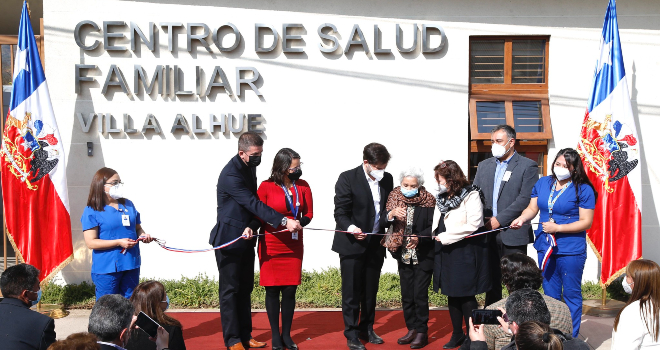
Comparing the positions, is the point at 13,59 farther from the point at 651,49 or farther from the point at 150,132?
the point at 651,49

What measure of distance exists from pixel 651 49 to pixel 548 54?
122 centimetres

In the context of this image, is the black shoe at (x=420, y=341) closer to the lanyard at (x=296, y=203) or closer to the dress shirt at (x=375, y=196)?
the dress shirt at (x=375, y=196)

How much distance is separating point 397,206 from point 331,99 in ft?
8.29

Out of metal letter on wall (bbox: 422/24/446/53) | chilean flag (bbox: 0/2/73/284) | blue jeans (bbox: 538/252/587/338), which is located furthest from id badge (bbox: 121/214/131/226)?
metal letter on wall (bbox: 422/24/446/53)

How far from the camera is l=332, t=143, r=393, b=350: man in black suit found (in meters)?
5.47

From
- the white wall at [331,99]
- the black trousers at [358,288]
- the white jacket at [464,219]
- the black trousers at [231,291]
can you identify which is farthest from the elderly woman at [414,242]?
the white wall at [331,99]

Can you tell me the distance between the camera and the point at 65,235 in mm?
6992

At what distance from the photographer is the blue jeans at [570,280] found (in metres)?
5.24

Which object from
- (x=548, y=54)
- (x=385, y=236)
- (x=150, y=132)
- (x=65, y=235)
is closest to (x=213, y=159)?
(x=150, y=132)

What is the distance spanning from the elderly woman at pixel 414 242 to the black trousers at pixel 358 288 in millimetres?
224

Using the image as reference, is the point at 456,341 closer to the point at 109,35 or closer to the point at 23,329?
the point at 23,329

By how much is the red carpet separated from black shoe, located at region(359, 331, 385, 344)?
2.1 inches

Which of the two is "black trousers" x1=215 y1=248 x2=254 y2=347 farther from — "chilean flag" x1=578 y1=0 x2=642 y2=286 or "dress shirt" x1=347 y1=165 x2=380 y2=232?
"chilean flag" x1=578 y1=0 x2=642 y2=286

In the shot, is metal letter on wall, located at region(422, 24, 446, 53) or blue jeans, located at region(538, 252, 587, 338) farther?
metal letter on wall, located at region(422, 24, 446, 53)
